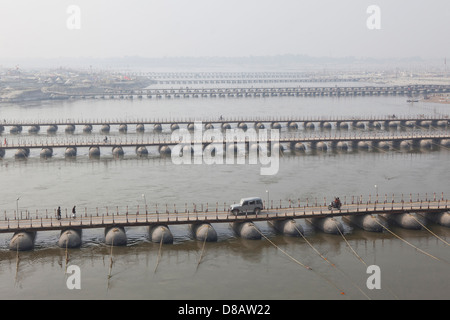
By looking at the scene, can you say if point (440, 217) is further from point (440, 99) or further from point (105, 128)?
point (440, 99)

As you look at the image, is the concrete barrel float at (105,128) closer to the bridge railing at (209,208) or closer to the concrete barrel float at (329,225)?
the bridge railing at (209,208)

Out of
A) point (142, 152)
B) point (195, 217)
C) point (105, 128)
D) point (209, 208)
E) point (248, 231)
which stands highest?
point (105, 128)

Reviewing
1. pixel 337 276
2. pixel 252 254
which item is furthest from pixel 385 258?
pixel 252 254

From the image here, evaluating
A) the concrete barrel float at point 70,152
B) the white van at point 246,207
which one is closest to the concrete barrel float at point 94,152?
the concrete barrel float at point 70,152

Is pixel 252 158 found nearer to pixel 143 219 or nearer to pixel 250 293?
pixel 143 219

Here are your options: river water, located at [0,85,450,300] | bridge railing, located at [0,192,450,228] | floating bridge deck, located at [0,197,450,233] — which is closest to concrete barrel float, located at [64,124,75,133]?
river water, located at [0,85,450,300]

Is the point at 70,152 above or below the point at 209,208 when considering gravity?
above

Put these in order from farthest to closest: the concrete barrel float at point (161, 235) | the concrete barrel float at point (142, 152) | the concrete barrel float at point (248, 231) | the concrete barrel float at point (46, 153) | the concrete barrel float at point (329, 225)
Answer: the concrete barrel float at point (142, 152), the concrete barrel float at point (46, 153), the concrete barrel float at point (329, 225), the concrete barrel float at point (248, 231), the concrete barrel float at point (161, 235)

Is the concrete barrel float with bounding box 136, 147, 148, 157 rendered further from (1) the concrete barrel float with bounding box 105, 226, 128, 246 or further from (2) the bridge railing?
(1) the concrete barrel float with bounding box 105, 226, 128, 246

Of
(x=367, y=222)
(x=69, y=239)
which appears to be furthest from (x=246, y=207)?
(x=69, y=239)
